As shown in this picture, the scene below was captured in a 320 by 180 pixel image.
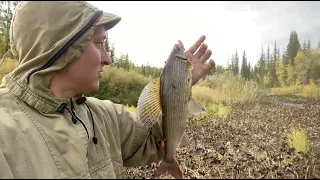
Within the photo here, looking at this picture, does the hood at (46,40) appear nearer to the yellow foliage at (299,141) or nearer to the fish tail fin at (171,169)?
the fish tail fin at (171,169)

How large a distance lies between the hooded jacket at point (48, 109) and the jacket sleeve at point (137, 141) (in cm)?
10

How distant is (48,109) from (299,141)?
3.59ft

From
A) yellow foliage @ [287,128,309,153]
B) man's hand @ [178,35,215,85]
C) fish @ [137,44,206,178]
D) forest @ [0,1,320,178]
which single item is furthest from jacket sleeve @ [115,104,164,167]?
yellow foliage @ [287,128,309,153]

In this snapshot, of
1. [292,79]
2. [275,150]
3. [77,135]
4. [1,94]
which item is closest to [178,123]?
[77,135]

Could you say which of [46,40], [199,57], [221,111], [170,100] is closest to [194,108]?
[170,100]

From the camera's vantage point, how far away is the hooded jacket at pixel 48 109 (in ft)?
4.30

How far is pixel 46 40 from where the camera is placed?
1.37 m

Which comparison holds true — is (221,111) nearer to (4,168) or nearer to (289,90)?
(289,90)

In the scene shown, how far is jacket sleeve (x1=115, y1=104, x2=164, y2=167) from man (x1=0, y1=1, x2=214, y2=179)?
14 centimetres

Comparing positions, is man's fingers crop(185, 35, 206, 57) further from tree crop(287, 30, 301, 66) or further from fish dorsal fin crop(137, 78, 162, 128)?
tree crop(287, 30, 301, 66)

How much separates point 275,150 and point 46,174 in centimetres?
114

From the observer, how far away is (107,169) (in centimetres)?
150

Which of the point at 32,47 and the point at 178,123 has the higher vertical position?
the point at 32,47

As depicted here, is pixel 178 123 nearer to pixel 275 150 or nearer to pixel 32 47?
pixel 32 47
